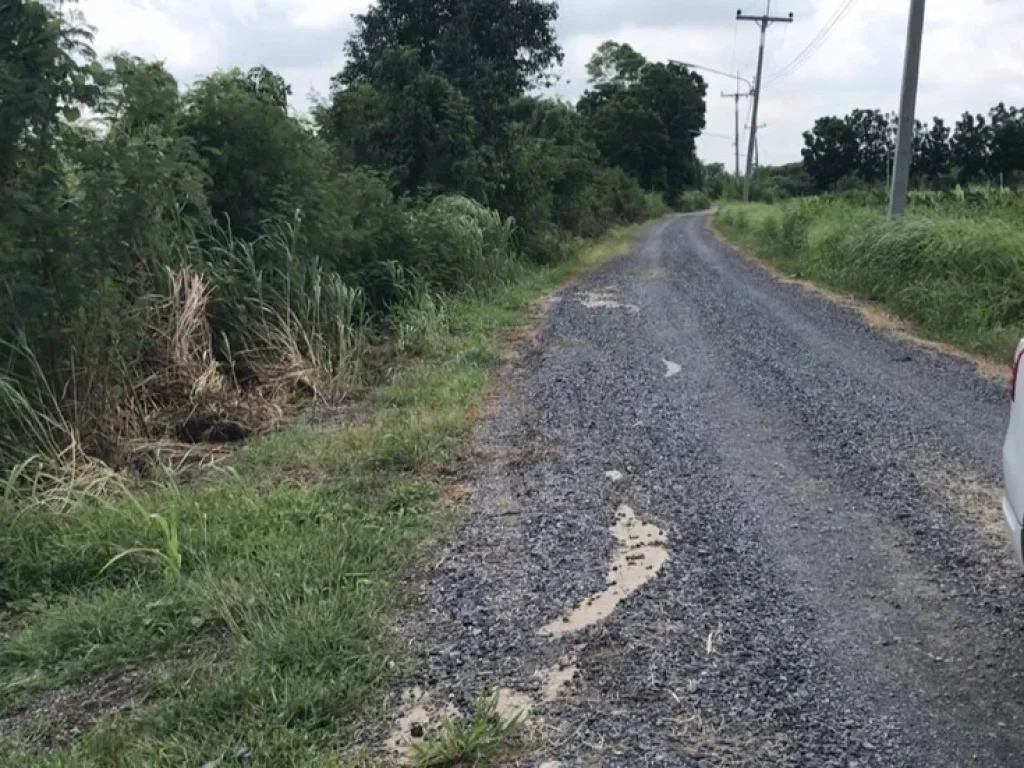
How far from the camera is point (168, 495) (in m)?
4.99

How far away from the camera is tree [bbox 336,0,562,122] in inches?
766

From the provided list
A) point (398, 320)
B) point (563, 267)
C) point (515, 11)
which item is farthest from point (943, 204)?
point (398, 320)

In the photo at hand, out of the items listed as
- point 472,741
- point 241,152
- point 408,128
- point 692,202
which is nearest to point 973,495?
point 472,741

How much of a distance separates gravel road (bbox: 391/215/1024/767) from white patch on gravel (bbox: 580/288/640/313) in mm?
4965

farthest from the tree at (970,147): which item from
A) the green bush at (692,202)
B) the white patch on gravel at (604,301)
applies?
the white patch on gravel at (604,301)

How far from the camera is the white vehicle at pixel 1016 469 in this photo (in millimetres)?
2939

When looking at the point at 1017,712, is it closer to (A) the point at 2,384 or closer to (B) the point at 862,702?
(B) the point at 862,702

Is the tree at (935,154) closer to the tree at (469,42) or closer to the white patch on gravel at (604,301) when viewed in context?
the tree at (469,42)

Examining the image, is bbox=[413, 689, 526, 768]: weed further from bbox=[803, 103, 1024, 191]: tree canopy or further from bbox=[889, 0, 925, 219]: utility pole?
bbox=[803, 103, 1024, 191]: tree canopy

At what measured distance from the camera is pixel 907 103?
48.5ft

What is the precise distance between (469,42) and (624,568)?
694 inches

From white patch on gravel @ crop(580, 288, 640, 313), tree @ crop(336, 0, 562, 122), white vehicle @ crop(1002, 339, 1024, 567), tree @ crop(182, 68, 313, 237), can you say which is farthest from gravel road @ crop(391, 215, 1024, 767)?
tree @ crop(336, 0, 562, 122)

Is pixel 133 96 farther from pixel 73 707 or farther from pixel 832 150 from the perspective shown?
pixel 832 150

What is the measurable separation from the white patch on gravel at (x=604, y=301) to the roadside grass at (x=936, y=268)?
3.23 meters
